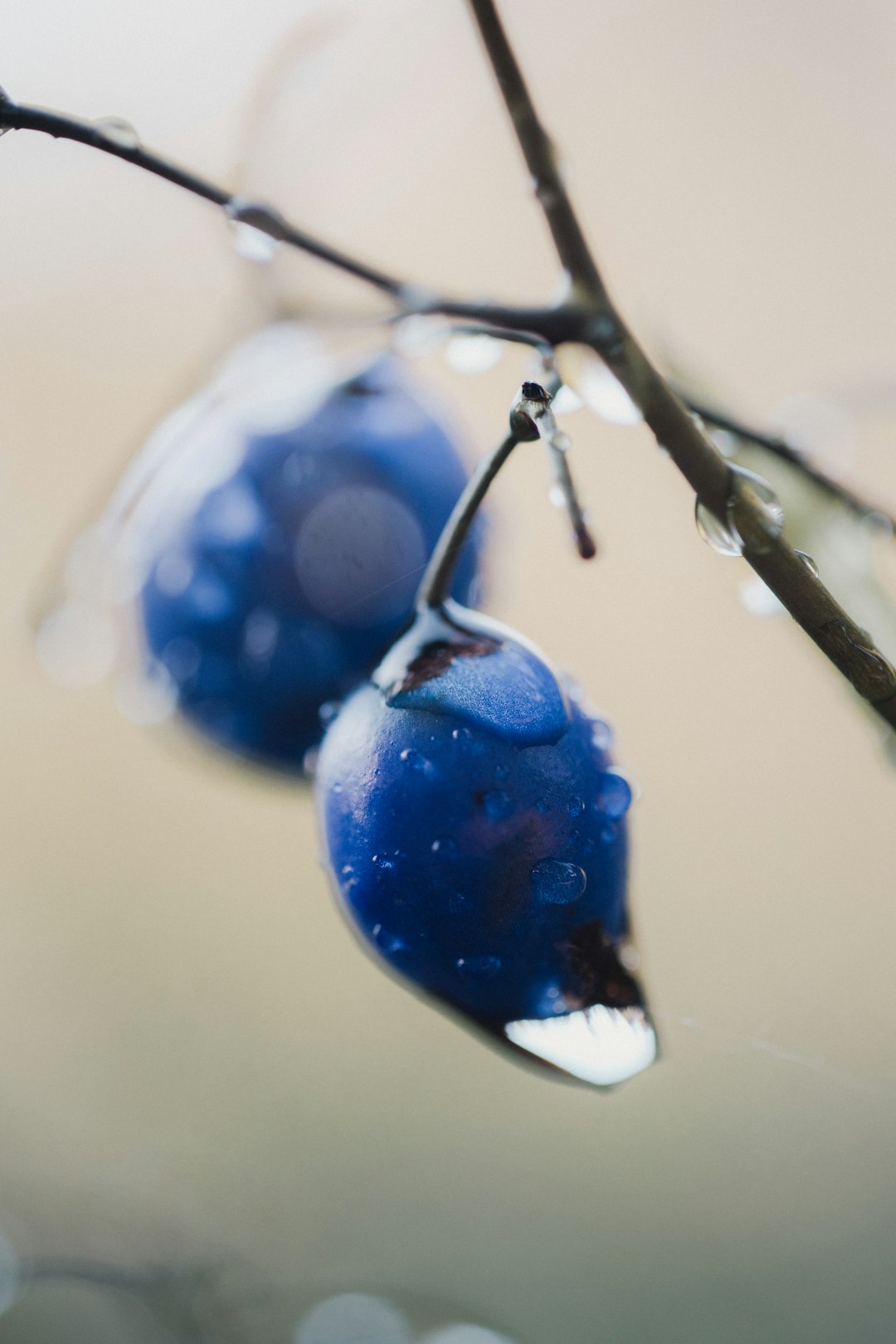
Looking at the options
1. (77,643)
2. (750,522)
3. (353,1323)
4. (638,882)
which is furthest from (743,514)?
(638,882)

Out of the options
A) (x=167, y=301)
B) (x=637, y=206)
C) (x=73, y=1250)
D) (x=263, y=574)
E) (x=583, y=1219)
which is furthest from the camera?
(x=167, y=301)

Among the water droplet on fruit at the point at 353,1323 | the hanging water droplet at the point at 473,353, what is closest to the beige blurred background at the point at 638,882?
the water droplet on fruit at the point at 353,1323

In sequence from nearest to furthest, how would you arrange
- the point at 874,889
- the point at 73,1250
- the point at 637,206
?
the point at 73,1250, the point at 637,206, the point at 874,889

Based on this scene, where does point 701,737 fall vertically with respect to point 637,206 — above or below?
below

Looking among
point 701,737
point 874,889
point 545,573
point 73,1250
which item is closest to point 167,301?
point 545,573

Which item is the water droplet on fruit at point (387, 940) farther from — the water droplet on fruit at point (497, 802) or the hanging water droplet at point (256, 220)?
the hanging water droplet at point (256, 220)

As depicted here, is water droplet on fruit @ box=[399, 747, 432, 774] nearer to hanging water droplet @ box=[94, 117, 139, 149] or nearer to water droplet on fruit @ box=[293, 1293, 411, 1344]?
hanging water droplet @ box=[94, 117, 139, 149]

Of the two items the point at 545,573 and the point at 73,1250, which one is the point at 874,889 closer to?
the point at 545,573
